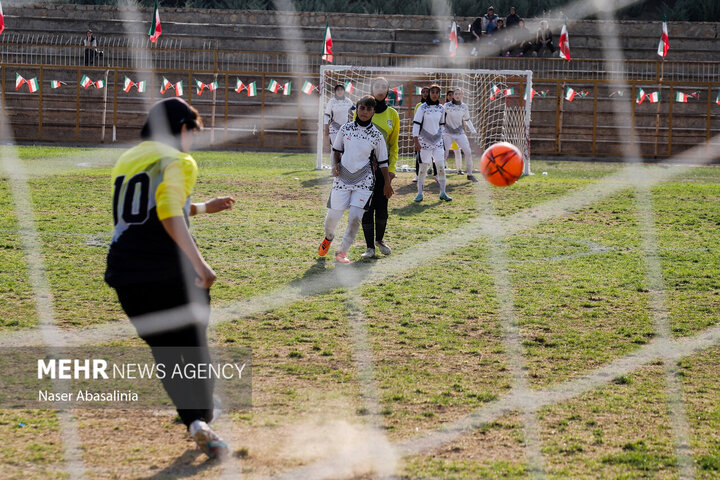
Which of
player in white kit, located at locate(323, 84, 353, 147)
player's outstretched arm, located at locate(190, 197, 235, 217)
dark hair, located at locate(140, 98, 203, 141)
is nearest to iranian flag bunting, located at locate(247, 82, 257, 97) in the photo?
player in white kit, located at locate(323, 84, 353, 147)

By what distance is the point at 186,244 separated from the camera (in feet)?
14.1

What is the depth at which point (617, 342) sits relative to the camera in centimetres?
674

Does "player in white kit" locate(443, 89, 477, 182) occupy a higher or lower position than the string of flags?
lower

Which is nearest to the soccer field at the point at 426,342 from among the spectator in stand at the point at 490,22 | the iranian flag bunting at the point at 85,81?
the iranian flag bunting at the point at 85,81

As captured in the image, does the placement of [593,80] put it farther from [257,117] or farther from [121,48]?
[121,48]

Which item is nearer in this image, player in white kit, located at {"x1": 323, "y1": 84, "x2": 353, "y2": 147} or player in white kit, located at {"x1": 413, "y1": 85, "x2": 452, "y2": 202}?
player in white kit, located at {"x1": 413, "y1": 85, "x2": 452, "y2": 202}

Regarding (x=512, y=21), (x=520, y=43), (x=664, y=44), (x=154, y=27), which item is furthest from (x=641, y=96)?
(x=154, y=27)

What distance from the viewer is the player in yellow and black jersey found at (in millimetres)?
4297

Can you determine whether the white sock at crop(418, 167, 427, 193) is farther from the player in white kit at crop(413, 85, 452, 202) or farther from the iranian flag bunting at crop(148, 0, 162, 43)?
the iranian flag bunting at crop(148, 0, 162, 43)

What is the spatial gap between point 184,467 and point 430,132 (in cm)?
1165

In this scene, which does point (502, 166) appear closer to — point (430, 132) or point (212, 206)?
point (212, 206)

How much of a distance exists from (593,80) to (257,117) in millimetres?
10793

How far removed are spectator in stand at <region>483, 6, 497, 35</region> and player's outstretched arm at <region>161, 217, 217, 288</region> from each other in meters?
26.0

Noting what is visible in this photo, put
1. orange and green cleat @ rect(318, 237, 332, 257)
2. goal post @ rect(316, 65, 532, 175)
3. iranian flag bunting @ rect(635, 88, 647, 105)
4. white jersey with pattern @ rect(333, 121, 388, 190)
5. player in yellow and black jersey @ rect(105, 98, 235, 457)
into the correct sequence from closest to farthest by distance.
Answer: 1. player in yellow and black jersey @ rect(105, 98, 235, 457)
2. white jersey with pattern @ rect(333, 121, 388, 190)
3. orange and green cleat @ rect(318, 237, 332, 257)
4. goal post @ rect(316, 65, 532, 175)
5. iranian flag bunting @ rect(635, 88, 647, 105)
